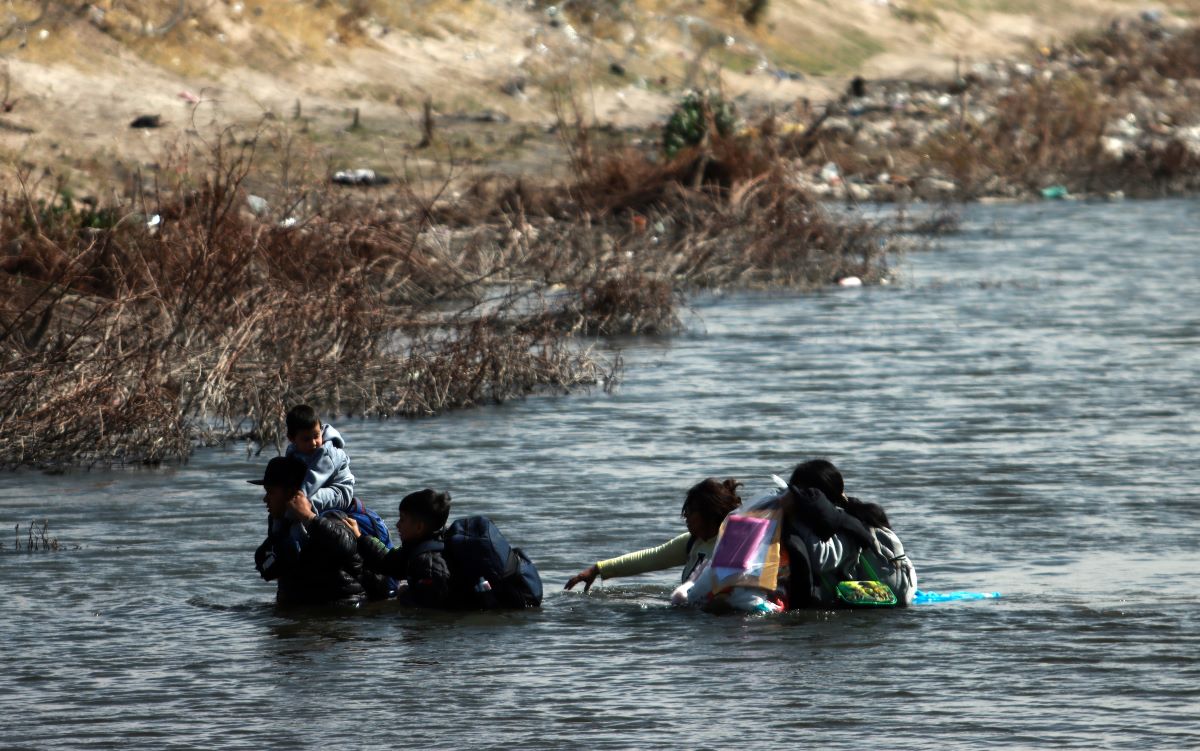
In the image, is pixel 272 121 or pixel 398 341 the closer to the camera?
pixel 398 341

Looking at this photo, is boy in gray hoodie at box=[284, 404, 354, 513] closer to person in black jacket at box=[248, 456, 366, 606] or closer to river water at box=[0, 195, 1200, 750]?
person in black jacket at box=[248, 456, 366, 606]

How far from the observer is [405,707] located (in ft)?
23.8

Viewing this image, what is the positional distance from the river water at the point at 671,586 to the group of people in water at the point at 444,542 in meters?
0.14

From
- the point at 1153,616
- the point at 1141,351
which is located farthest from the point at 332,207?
the point at 1153,616

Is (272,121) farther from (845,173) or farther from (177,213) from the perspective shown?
(177,213)

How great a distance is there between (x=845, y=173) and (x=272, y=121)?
33.0ft

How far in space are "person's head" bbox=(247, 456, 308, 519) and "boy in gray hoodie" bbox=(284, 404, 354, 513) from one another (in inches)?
6.4

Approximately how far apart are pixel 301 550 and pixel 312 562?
0.07 m

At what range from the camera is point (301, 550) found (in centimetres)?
871

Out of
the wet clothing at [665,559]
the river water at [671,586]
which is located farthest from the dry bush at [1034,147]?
the wet clothing at [665,559]

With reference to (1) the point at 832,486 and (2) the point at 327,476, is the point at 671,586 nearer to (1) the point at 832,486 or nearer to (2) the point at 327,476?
(1) the point at 832,486

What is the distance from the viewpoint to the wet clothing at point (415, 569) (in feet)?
28.1

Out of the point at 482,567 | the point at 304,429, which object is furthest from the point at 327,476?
the point at 482,567

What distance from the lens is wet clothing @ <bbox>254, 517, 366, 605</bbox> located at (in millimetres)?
8641
